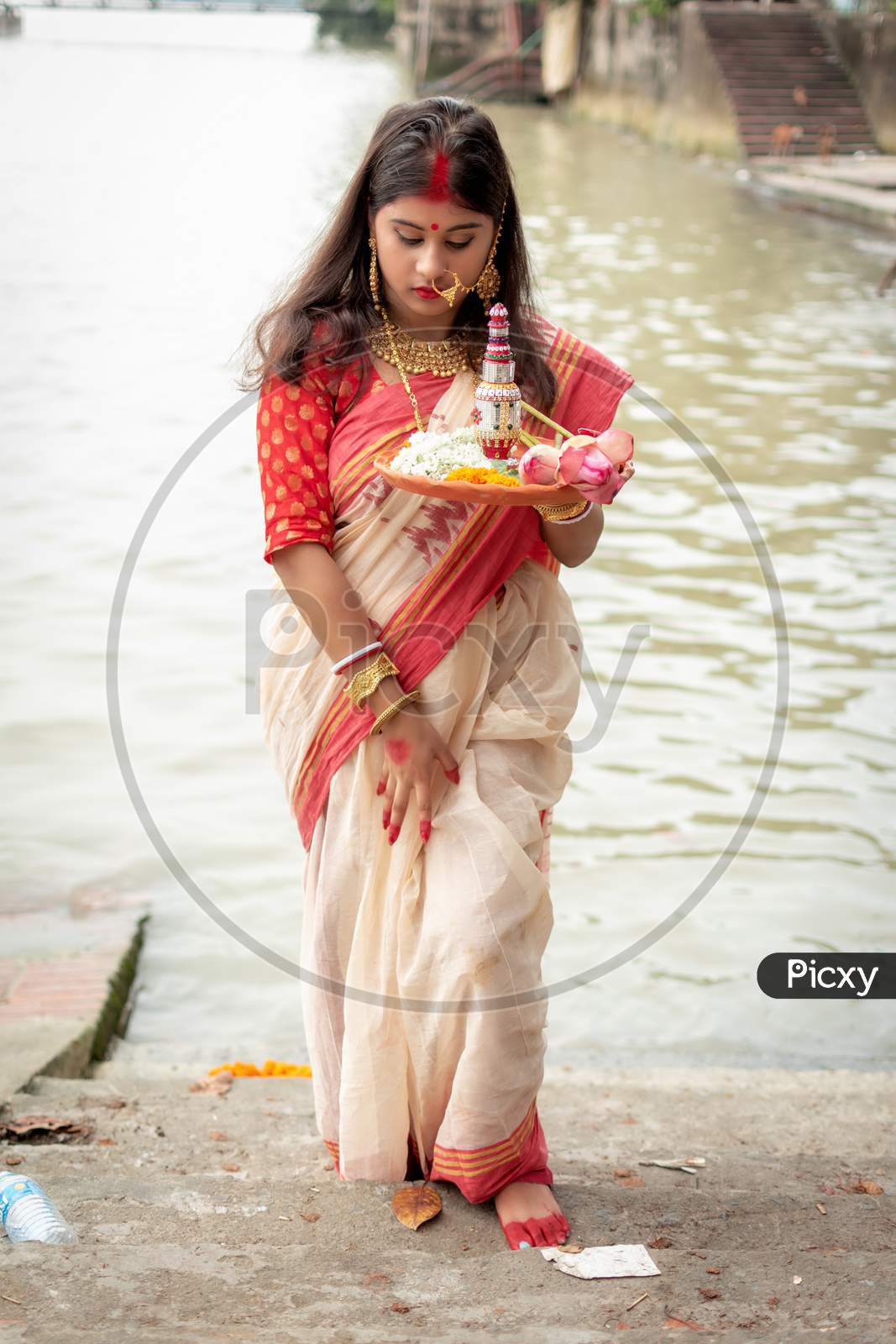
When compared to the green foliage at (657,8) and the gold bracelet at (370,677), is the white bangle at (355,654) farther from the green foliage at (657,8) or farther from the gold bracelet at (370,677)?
the green foliage at (657,8)

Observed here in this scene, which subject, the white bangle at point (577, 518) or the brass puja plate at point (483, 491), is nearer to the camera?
the brass puja plate at point (483, 491)

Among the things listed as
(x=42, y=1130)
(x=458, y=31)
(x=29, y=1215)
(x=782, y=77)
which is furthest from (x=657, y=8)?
(x=29, y=1215)

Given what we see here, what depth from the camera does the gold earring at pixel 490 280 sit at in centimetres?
212

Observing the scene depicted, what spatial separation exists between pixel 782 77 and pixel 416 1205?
22.0 meters

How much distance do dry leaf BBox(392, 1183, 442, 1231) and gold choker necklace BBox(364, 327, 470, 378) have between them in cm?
129

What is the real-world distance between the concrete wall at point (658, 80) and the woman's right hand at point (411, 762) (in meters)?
20.6

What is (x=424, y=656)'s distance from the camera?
6.97ft

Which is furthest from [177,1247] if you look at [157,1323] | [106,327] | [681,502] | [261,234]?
[261,234]

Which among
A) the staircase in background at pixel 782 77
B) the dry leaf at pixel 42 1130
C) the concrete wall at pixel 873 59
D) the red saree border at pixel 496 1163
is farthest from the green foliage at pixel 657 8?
the red saree border at pixel 496 1163

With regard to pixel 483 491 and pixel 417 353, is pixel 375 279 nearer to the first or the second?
pixel 417 353

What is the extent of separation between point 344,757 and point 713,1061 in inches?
64.3

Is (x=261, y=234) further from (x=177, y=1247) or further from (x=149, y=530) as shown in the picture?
(x=177, y=1247)

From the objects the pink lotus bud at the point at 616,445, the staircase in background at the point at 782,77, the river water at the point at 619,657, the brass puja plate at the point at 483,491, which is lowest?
the river water at the point at 619,657

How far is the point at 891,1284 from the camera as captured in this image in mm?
1958
